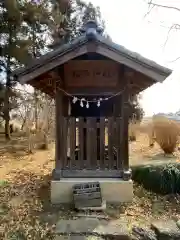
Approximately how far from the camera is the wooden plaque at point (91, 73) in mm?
6855

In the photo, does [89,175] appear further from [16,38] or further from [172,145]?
[16,38]

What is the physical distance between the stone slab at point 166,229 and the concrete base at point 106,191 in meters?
1.10

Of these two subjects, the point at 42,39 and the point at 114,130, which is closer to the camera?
the point at 114,130

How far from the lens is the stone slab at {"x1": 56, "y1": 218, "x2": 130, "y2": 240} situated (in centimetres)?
524

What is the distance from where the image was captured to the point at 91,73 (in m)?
6.98

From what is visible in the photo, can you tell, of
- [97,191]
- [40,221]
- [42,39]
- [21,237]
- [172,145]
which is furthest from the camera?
[42,39]

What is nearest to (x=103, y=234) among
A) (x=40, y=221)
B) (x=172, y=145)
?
(x=40, y=221)

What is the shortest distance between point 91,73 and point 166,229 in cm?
346

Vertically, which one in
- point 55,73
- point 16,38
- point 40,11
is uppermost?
point 40,11

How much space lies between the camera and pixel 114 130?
7.06m

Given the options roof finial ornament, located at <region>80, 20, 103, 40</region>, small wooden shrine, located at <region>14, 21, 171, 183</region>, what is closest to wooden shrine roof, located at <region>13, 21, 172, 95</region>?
roof finial ornament, located at <region>80, 20, 103, 40</region>

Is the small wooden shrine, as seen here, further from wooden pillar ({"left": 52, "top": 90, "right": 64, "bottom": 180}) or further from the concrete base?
the concrete base

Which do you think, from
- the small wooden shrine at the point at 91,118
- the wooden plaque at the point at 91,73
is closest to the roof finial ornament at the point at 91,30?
the small wooden shrine at the point at 91,118

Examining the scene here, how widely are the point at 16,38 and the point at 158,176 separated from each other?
40.5 feet
